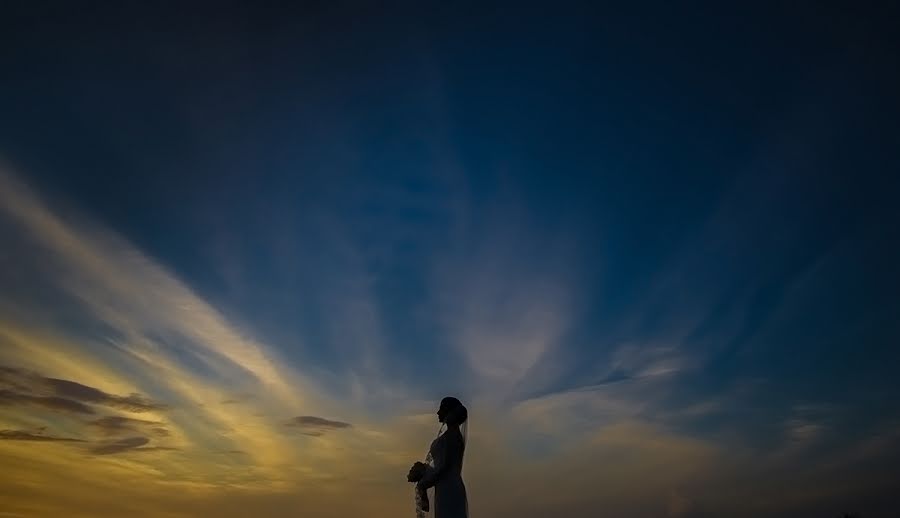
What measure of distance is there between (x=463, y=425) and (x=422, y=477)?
1.66m

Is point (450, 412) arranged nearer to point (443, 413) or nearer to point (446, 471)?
point (443, 413)

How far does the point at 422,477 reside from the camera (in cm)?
927

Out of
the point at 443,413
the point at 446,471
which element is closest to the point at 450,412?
the point at 443,413

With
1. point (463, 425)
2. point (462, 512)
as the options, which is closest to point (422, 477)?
point (462, 512)

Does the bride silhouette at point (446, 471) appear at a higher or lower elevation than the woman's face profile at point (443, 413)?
lower

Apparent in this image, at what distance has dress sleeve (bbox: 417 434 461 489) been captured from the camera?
920 centimetres

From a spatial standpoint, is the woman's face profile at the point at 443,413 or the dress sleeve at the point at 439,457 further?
the woman's face profile at the point at 443,413

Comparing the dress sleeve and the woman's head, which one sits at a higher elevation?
the woman's head

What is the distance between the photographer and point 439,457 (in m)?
9.34

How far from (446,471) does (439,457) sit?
0.82ft

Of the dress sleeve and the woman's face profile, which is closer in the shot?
the dress sleeve

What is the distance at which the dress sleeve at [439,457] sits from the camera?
9203 mm

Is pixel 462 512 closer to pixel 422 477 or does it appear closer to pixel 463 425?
pixel 422 477

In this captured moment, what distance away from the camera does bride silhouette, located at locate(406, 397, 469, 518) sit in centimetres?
911
